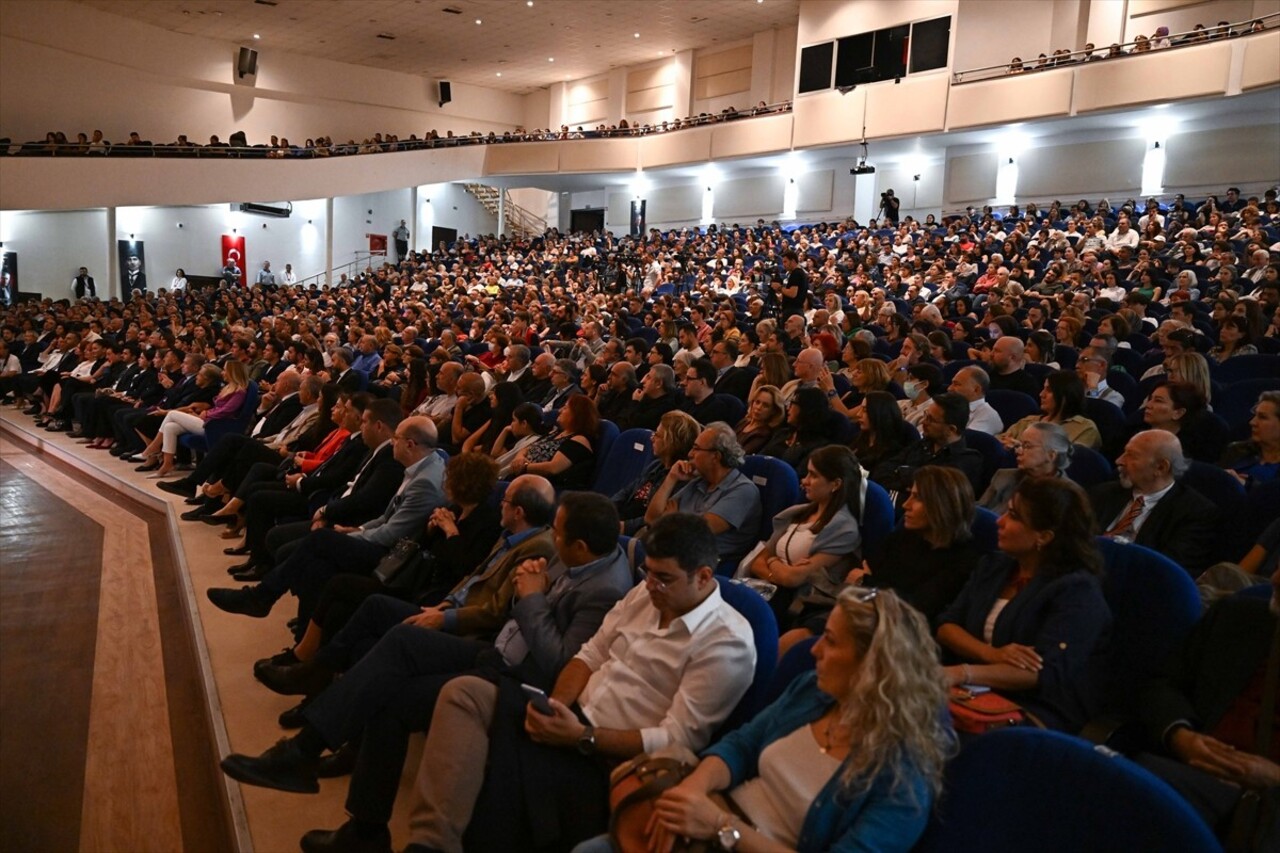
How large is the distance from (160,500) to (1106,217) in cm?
1237

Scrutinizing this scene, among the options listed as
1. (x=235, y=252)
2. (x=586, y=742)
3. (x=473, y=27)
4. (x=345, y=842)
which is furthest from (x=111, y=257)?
(x=586, y=742)

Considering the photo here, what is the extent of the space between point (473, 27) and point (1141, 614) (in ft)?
70.7

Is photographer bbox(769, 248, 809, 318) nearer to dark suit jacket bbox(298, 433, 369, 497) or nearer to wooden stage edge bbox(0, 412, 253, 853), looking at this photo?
dark suit jacket bbox(298, 433, 369, 497)

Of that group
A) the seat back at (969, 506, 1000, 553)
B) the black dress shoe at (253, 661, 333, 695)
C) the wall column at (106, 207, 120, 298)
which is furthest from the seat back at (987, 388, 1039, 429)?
the wall column at (106, 207, 120, 298)

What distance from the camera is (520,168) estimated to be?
23.2 metres

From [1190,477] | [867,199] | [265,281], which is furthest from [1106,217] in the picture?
[265,281]

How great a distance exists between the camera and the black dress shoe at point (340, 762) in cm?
256

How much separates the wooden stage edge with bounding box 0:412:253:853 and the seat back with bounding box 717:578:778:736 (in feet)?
4.21

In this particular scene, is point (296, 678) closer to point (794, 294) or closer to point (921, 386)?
point (921, 386)

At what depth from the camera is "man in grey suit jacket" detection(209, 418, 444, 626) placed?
334cm

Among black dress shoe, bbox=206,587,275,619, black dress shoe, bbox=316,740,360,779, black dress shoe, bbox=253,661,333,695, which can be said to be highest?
black dress shoe, bbox=206,587,275,619

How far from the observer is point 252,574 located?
14.6ft

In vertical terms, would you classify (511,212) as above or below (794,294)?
above

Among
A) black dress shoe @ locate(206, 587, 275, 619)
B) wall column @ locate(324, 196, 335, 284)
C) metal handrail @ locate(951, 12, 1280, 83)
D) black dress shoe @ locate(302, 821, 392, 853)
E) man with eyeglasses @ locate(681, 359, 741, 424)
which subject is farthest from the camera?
wall column @ locate(324, 196, 335, 284)
